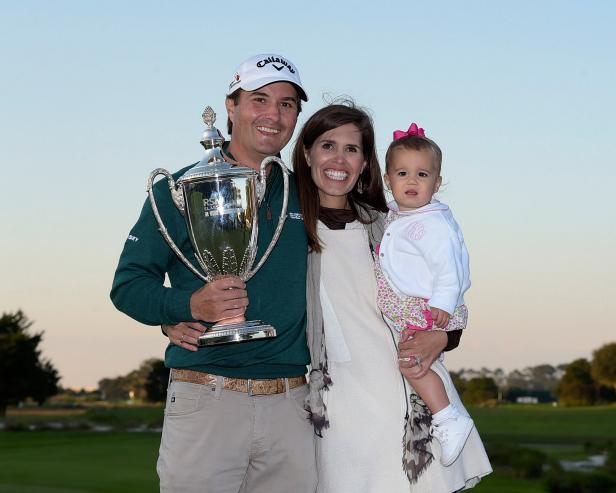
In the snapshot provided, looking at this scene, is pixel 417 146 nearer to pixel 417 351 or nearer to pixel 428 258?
pixel 428 258

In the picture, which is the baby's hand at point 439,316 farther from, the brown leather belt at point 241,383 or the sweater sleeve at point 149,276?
the sweater sleeve at point 149,276

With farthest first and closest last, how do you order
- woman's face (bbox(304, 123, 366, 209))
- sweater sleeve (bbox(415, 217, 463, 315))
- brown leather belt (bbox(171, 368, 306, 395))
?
woman's face (bbox(304, 123, 366, 209)) → sweater sleeve (bbox(415, 217, 463, 315)) → brown leather belt (bbox(171, 368, 306, 395))

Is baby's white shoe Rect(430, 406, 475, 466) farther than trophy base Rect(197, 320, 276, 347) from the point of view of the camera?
Yes

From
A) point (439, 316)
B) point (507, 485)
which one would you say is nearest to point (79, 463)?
point (507, 485)

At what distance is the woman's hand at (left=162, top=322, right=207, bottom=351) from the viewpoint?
450 cm

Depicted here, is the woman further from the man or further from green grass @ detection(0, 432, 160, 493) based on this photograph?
green grass @ detection(0, 432, 160, 493)

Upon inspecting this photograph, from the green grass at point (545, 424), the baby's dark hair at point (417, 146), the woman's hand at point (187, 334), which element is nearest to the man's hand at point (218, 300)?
the woman's hand at point (187, 334)

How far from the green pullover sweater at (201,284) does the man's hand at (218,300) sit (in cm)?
11

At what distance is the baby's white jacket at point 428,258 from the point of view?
4.66m

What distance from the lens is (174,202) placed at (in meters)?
4.62

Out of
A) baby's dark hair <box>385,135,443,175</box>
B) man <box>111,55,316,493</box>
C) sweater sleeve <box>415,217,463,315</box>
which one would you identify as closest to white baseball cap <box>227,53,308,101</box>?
baby's dark hair <box>385,135,443,175</box>

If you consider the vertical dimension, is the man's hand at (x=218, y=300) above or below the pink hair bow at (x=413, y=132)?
below

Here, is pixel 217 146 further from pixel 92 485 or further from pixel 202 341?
pixel 92 485

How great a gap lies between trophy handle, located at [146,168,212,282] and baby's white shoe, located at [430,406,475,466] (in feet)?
4.38
